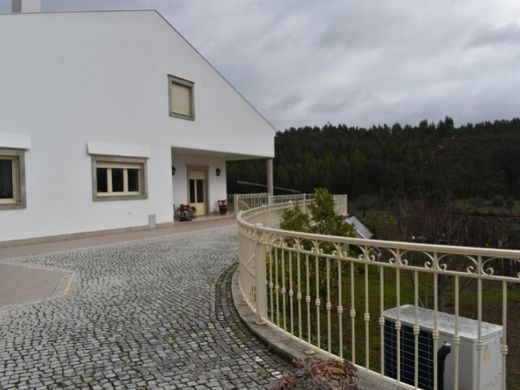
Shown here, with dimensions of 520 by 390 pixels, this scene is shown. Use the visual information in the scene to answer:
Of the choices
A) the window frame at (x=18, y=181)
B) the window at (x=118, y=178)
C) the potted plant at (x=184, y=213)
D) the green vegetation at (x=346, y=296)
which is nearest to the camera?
the green vegetation at (x=346, y=296)

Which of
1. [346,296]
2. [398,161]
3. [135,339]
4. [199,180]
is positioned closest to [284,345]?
[135,339]

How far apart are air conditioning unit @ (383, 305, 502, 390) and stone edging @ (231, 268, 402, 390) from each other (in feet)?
0.71

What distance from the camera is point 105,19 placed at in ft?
44.4

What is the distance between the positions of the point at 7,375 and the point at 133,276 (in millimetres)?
3707

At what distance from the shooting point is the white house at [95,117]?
11.1 metres

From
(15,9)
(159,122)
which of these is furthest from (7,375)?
(15,9)

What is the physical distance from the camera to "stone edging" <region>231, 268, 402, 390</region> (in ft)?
8.89

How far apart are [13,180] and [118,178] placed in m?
3.42

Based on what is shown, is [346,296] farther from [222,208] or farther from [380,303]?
[222,208]

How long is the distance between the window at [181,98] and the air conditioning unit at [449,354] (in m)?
13.9

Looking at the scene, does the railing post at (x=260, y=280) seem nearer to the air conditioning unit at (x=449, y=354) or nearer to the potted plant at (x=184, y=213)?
the air conditioning unit at (x=449, y=354)

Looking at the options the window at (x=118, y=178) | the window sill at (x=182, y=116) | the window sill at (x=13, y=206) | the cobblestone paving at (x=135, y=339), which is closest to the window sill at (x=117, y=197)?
the window at (x=118, y=178)

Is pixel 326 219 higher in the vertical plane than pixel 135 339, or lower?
higher

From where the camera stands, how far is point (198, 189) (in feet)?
67.2
